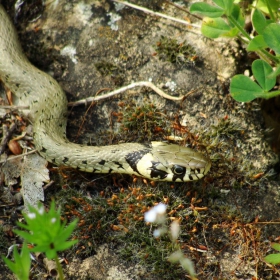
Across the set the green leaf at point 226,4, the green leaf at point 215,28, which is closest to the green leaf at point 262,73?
the green leaf at point 215,28

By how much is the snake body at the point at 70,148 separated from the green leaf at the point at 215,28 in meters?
1.25

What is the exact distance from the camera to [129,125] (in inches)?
186

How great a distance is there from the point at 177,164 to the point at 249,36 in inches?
59.9

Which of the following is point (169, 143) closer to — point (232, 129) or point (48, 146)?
point (232, 129)

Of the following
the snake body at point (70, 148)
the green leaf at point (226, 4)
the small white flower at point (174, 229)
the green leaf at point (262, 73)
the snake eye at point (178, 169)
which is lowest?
the small white flower at point (174, 229)

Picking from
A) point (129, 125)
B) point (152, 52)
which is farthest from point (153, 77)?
point (129, 125)

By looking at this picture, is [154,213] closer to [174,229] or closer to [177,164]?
[174,229]

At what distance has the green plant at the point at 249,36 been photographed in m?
3.87

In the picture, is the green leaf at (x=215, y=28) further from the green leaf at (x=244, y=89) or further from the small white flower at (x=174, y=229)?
the small white flower at (x=174, y=229)

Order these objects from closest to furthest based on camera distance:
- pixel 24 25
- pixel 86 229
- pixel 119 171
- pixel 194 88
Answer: pixel 86 229 → pixel 119 171 → pixel 194 88 → pixel 24 25

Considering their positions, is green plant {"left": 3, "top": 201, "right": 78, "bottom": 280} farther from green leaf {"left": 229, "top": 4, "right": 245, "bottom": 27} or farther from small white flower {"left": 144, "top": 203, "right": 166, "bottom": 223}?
green leaf {"left": 229, "top": 4, "right": 245, "bottom": 27}

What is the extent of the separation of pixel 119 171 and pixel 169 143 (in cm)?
64

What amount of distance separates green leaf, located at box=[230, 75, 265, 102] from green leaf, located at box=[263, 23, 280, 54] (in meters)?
0.43

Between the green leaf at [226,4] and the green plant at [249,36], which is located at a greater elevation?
the green leaf at [226,4]
